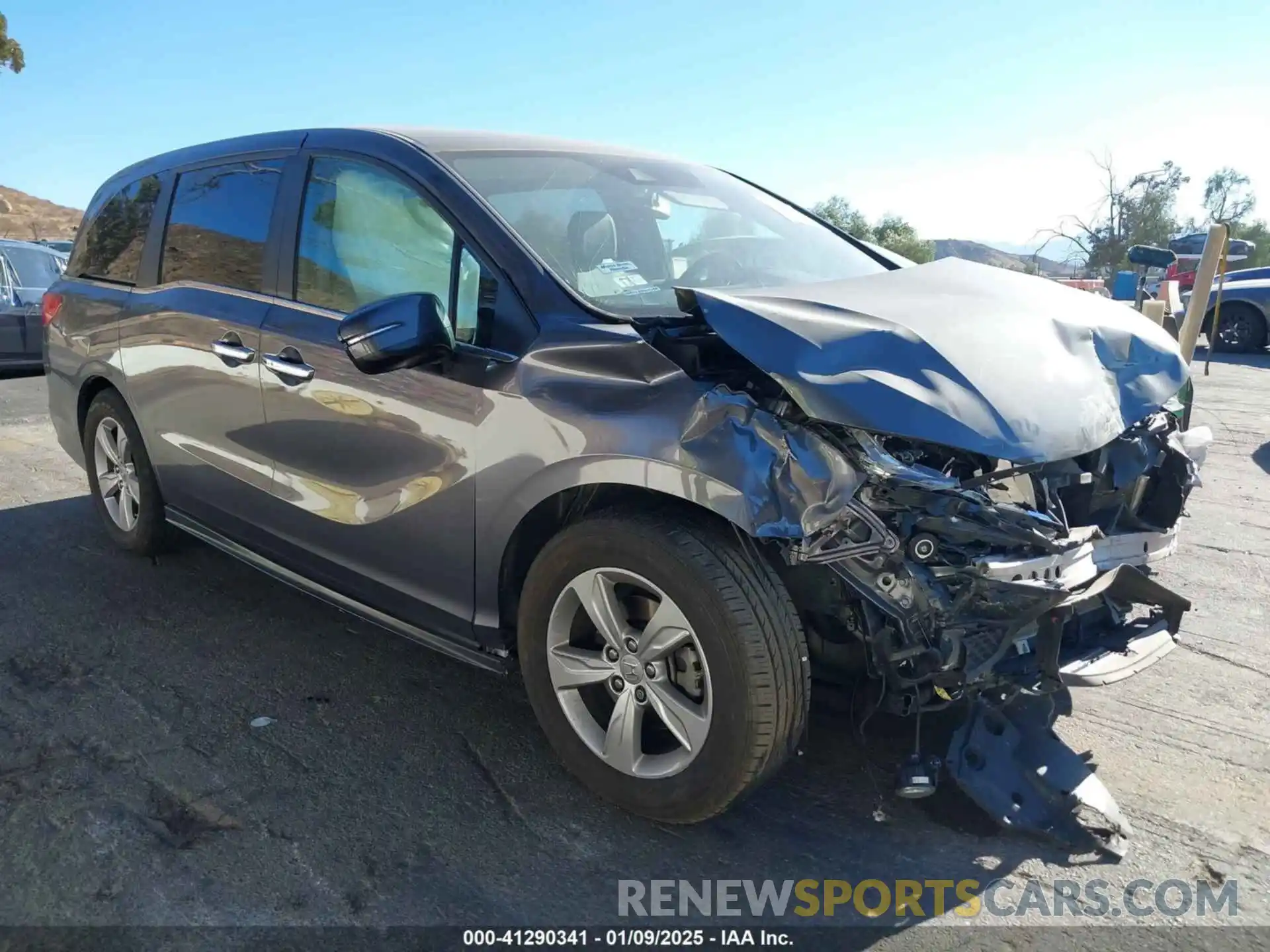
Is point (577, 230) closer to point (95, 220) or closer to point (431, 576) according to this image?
point (431, 576)

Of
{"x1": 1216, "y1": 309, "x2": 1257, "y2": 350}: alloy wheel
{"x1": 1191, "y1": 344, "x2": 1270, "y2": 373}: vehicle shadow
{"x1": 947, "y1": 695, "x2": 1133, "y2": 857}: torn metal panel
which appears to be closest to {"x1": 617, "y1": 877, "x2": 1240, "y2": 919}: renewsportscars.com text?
{"x1": 947, "y1": 695, "x2": 1133, "y2": 857}: torn metal panel

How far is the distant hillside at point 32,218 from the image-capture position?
60812 mm

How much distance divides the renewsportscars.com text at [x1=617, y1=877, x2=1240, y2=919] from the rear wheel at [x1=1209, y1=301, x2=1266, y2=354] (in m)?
12.9

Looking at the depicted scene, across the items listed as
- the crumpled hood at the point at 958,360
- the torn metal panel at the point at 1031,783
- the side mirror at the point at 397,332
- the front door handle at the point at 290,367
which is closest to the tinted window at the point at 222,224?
the front door handle at the point at 290,367

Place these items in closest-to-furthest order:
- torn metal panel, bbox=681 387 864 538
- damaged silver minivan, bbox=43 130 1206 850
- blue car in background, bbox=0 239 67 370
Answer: torn metal panel, bbox=681 387 864 538, damaged silver minivan, bbox=43 130 1206 850, blue car in background, bbox=0 239 67 370

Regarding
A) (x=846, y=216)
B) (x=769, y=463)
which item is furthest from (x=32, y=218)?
(x=769, y=463)

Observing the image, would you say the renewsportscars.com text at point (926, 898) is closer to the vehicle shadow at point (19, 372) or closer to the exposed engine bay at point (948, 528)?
the exposed engine bay at point (948, 528)

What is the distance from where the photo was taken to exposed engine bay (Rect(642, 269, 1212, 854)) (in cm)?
221

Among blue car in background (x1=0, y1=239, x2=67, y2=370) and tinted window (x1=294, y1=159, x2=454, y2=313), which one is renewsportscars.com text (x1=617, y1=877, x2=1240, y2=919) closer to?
tinted window (x1=294, y1=159, x2=454, y2=313)

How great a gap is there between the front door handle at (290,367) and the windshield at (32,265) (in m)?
9.13

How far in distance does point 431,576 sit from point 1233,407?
8.45 m

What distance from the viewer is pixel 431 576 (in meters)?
2.95

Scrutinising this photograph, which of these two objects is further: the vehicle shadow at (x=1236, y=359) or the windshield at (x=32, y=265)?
the vehicle shadow at (x=1236, y=359)

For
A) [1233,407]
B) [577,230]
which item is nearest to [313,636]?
[577,230]
